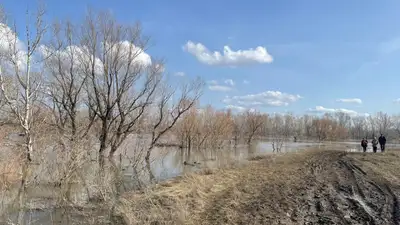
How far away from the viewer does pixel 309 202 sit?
38.0 feet

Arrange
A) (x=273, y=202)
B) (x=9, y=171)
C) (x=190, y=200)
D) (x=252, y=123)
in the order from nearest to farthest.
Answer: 1. (x=273, y=202)
2. (x=190, y=200)
3. (x=9, y=171)
4. (x=252, y=123)

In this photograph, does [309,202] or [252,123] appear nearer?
[309,202]

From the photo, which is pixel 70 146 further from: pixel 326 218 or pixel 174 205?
pixel 326 218

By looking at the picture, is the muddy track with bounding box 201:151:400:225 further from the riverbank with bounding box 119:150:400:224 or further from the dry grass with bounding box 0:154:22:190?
the dry grass with bounding box 0:154:22:190

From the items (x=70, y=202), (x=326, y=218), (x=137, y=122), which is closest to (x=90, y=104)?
(x=137, y=122)

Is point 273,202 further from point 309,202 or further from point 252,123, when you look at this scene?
point 252,123

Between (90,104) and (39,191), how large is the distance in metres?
15.3

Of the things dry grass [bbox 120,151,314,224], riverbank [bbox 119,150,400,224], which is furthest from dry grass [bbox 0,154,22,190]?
riverbank [bbox 119,150,400,224]

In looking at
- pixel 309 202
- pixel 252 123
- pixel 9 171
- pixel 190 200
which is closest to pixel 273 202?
pixel 309 202

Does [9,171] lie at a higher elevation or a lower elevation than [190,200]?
higher

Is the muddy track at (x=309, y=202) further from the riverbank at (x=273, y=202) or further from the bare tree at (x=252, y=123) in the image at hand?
the bare tree at (x=252, y=123)

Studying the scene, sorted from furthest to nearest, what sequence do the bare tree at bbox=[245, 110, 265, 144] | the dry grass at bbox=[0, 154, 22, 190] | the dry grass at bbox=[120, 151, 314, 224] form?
the bare tree at bbox=[245, 110, 265, 144] < the dry grass at bbox=[0, 154, 22, 190] < the dry grass at bbox=[120, 151, 314, 224]

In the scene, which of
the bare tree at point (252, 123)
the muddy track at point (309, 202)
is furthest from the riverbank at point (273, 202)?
the bare tree at point (252, 123)

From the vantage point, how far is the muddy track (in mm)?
9531
